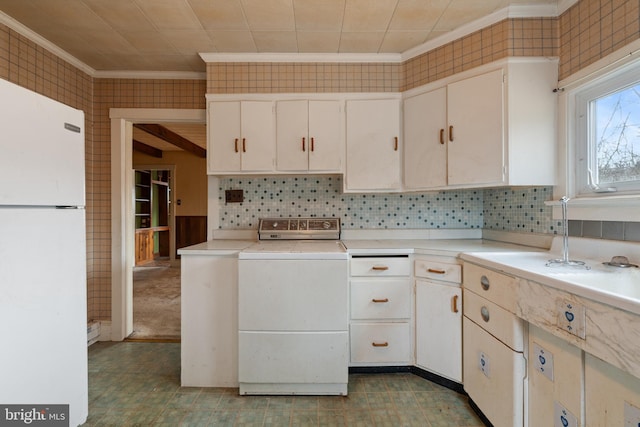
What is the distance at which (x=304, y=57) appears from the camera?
2.25 m

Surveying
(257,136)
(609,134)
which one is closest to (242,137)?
(257,136)

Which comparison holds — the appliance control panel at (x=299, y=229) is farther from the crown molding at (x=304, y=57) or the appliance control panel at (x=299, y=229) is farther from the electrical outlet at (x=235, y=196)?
the crown molding at (x=304, y=57)

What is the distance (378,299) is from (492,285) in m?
0.68

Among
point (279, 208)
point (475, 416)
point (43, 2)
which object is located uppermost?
point (43, 2)

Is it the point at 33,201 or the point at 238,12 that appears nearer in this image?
the point at 33,201

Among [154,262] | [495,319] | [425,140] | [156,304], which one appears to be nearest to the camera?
[495,319]

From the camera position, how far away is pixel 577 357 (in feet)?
3.33

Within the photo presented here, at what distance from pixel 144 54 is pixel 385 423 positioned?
2910 millimetres

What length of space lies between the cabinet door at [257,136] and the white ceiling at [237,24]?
16.6 inches

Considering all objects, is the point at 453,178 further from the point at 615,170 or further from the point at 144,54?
the point at 144,54

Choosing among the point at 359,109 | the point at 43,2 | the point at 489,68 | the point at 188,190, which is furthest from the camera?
the point at 188,190

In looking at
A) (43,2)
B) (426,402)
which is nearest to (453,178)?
(426,402)

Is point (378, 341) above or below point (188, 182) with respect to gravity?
below

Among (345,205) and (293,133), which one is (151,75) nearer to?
(293,133)
